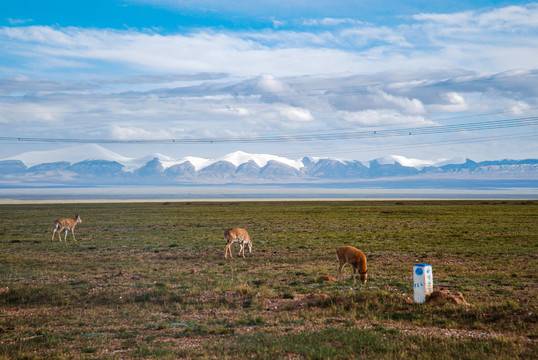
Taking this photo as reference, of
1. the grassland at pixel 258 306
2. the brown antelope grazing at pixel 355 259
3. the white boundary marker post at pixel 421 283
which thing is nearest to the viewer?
the grassland at pixel 258 306

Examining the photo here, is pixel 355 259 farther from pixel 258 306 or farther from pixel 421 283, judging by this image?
pixel 258 306

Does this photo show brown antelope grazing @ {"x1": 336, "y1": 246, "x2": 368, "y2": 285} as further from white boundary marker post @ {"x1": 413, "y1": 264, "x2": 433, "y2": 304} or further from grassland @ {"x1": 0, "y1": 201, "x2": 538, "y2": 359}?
white boundary marker post @ {"x1": 413, "y1": 264, "x2": 433, "y2": 304}

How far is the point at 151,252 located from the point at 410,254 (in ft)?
55.3

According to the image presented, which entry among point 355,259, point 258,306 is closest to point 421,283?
point 355,259

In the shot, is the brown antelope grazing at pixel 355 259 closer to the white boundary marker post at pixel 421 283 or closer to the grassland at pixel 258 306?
the grassland at pixel 258 306

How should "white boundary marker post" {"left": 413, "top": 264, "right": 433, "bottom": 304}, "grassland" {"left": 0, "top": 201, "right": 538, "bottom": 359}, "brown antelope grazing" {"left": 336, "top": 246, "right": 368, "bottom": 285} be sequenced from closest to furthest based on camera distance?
1. "grassland" {"left": 0, "top": 201, "right": 538, "bottom": 359}
2. "white boundary marker post" {"left": 413, "top": 264, "right": 433, "bottom": 304}
3. "brown antelope grazing" {"left": 336, "top": 246, "right": 368, "bottom": 285}

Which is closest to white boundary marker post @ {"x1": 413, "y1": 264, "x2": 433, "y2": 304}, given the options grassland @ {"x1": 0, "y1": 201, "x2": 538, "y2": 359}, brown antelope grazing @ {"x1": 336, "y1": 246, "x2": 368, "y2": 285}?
grassland @ {"x1": 0, "y1": 201, "x2": 538, "y2": 359}

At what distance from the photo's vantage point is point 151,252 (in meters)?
31.8

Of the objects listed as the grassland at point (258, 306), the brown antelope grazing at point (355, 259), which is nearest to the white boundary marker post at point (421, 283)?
the grassland at point (258, 306)

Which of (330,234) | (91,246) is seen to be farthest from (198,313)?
(330,234)

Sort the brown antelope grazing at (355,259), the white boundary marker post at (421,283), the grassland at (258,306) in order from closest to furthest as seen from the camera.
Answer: the grassland at (258,306) < the white boundary marker post at (421,283) < the brown antelope grazing at (355,259)

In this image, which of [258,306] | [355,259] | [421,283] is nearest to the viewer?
[421,283]

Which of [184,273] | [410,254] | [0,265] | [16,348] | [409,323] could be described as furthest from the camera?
[410,254]

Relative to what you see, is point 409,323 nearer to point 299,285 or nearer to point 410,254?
point 299,285
